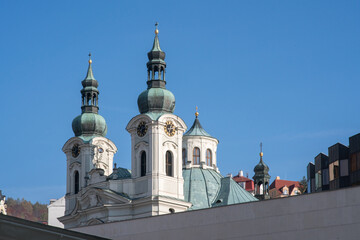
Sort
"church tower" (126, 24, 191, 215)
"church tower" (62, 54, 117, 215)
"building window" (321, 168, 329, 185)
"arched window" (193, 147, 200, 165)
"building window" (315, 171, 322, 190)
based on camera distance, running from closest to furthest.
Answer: "building window" (321, 168, 329, 185) → "building window" (315, 171, 322, 190) → "church tower" (126, 24, 191, 215) → "church tower" (62, 54, 117, 215) → "arched window" (193, 147, 200, 165)

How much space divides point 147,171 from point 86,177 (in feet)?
25.7

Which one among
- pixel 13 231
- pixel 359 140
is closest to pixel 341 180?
pixel 359 140

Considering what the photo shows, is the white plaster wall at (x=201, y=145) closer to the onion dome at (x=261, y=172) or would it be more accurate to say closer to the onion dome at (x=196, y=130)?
the onion dome at (x=196, y=130)

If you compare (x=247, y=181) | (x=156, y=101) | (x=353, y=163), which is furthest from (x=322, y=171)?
(x=247, y=181)

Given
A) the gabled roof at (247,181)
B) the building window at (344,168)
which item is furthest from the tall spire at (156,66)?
the gabled roof at (247,181)

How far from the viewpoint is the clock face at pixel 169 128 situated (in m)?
74.3

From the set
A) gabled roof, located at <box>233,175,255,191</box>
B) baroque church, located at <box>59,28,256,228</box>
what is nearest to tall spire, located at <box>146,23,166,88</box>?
baroque church, located at <box>59,28,256,228</box>

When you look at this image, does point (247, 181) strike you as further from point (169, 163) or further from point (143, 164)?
point (143, 164)

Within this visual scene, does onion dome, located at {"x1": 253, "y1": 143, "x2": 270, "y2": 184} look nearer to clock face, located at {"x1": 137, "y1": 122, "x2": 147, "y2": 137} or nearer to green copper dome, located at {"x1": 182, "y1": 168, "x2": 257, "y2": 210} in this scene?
green copper dome, located at {"x1": 182, "y1": 168, "x2": 257, "y2": 210}

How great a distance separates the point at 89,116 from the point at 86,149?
3733mm

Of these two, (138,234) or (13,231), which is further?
(138,234)

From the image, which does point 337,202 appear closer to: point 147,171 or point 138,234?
point 138,234

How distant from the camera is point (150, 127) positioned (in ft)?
241

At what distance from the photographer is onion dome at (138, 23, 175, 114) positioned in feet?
247
